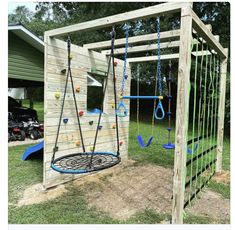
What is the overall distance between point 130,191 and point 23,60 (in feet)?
16.5

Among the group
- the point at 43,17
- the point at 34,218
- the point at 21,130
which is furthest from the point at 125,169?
the point at 43,17

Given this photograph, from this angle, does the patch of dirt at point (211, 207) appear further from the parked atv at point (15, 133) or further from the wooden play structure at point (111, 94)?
the parked atv at point (15, 133)

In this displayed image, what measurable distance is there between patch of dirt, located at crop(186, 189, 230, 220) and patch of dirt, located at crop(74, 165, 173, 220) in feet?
0.99

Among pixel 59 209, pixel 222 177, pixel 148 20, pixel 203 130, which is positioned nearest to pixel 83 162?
pixel 59 209

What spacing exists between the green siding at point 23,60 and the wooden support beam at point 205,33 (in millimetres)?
4962

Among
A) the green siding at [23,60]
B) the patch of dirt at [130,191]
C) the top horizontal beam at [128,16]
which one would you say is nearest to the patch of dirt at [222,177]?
the patch of dirt at [130,191]

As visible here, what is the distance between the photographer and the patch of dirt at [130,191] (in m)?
2.54

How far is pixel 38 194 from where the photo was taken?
285 centimetres

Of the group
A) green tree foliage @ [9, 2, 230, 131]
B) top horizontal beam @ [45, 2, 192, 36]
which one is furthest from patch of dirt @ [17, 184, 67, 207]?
green tree foliage @ [9, 2, 230, 131]

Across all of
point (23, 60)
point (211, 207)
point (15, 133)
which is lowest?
point (211, 207)

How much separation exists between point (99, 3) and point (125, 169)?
943 centimetres

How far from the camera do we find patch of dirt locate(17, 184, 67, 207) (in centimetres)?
265

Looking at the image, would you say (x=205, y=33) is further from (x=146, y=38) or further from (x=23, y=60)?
(x=23, y=60)

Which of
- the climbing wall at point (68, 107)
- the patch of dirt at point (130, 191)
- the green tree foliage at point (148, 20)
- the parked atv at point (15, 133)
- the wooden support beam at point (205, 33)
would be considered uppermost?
the green tree foliage at point (148, 20)
